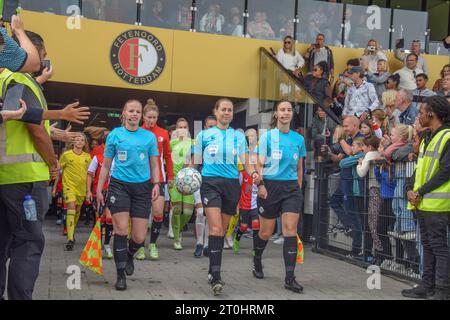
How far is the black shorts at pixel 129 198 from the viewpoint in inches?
254

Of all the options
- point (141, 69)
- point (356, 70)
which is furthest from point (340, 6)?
point (141, 69)

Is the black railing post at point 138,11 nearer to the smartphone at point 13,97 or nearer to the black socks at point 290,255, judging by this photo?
the black socks at point 290,255

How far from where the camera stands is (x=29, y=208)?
425 cm

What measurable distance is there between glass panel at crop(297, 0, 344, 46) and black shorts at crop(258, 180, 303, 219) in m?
8.74

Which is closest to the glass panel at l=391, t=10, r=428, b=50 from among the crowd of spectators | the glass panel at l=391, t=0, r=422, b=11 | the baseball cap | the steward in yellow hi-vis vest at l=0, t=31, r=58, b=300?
the baseball cap

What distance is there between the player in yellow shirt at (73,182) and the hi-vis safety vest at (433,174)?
5.78 m

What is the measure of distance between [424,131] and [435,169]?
55cm

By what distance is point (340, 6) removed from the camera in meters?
15.3

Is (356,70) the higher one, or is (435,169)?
(356,70)

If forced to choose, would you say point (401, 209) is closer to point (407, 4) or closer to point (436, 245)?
point (436, 245)

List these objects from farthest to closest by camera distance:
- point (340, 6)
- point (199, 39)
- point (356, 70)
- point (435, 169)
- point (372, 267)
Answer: point (340, 6)
point (199, 39)
point (356, 70)
point (372, 267)
point (435, 169)

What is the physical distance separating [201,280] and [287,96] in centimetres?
633

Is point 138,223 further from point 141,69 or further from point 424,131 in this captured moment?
point 141,69

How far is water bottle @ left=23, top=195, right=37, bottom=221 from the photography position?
13.9 feet
